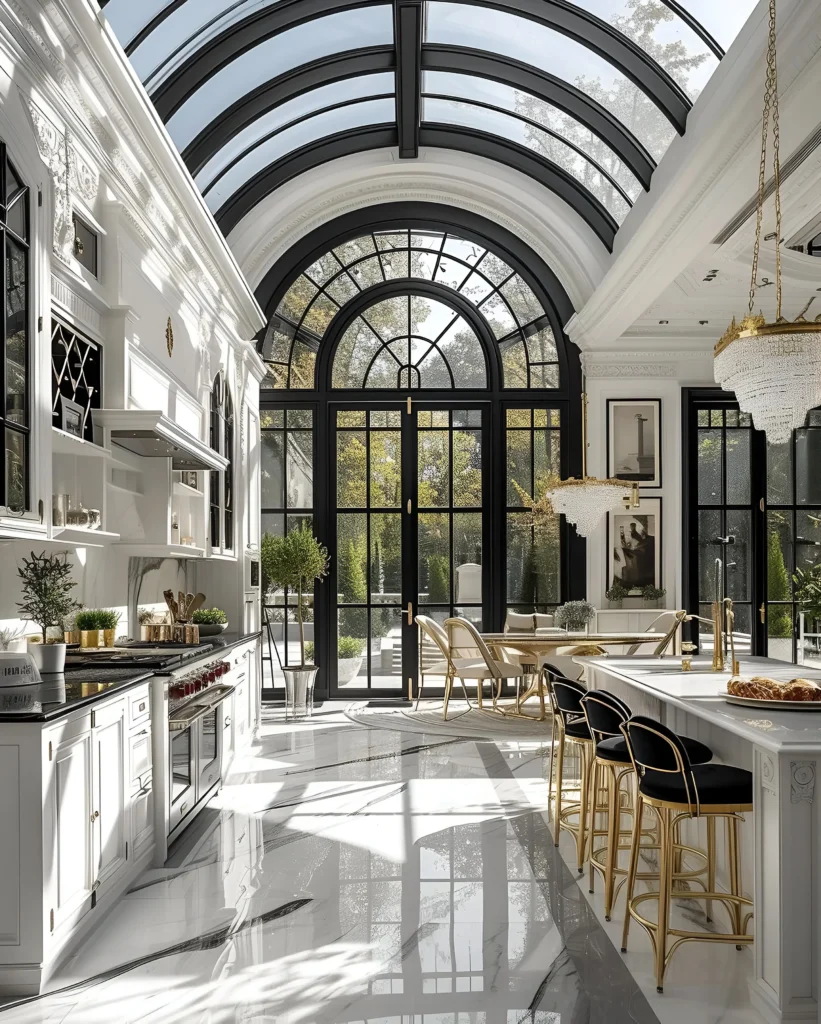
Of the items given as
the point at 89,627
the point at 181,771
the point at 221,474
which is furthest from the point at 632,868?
the point at 221,474

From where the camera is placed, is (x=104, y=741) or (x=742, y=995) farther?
(x=104, y=741)

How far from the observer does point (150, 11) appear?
5.64 m

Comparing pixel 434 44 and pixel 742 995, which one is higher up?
pixel 434 44

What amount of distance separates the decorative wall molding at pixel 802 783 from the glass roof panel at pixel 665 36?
398 cm

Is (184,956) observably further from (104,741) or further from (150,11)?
(150,11)

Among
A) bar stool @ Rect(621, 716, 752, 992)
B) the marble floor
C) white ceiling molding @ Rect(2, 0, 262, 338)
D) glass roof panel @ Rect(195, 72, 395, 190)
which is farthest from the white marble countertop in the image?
glass roof panel @ Rect(195, 72, 395, 190)

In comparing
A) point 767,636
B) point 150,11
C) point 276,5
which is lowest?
point 767,636

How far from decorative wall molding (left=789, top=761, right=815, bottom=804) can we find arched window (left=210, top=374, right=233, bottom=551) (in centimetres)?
483

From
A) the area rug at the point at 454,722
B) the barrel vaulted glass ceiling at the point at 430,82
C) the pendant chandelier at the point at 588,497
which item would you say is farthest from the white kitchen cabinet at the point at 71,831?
the pendant chandelier at the point at 588,497

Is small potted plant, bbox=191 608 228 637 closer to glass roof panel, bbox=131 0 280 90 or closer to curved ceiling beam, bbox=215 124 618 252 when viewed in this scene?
glass roof panel, bbox=131 0 280 90

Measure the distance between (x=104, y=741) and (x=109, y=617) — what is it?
1270 mm

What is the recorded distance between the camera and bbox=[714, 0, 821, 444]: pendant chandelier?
4062mm

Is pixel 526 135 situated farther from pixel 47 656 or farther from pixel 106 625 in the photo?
pixel 47 656

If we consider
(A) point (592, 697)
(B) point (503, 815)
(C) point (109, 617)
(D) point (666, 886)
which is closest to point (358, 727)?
(B) point (503, 815)
